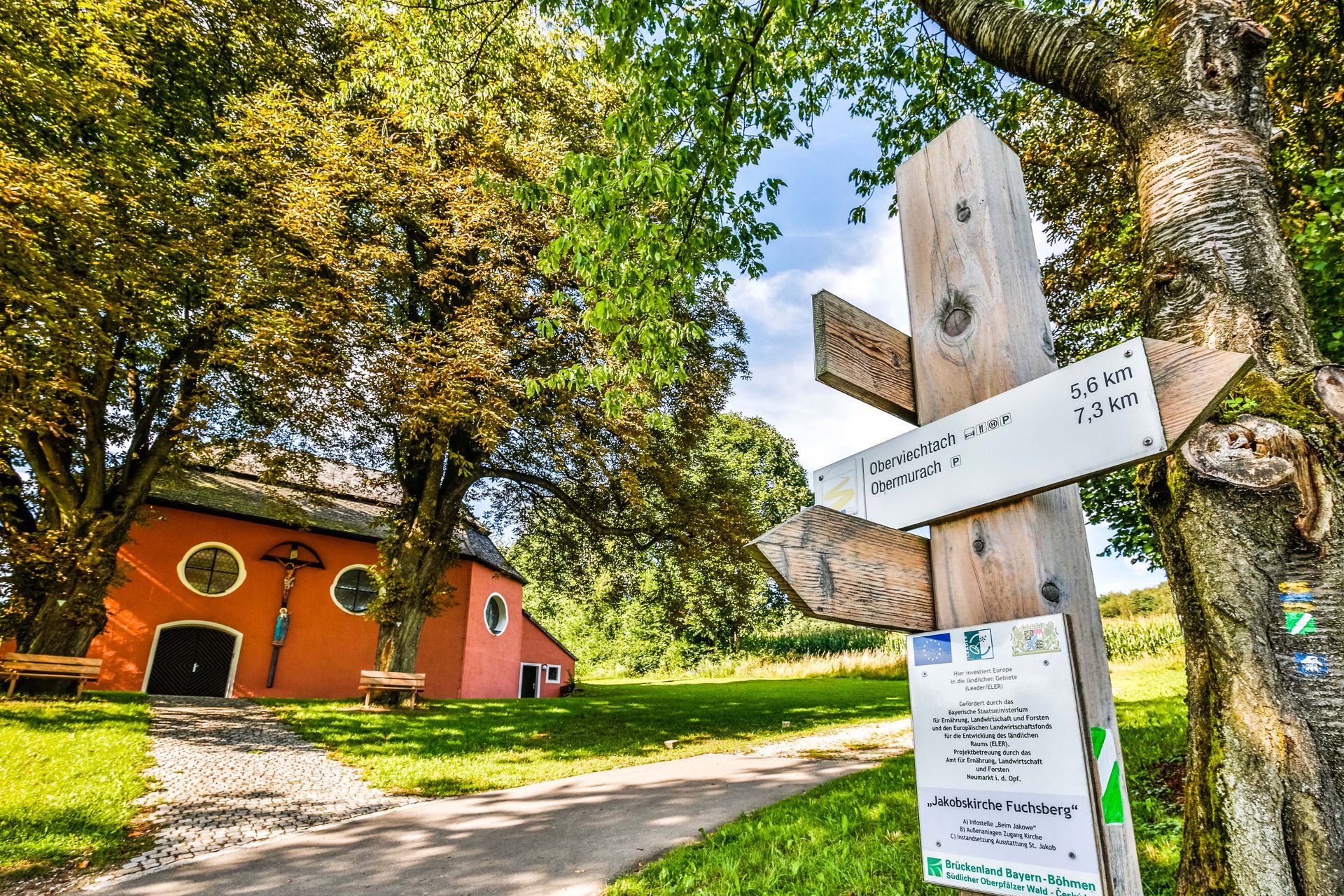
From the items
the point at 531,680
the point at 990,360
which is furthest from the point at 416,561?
the point at 990,360

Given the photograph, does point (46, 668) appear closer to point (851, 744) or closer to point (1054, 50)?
point (851, 744)

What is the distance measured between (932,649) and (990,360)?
0.82 metres

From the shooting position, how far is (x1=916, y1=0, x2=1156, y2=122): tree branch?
122 inches

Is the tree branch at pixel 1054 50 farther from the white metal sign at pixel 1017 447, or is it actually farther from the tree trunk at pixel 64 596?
the tree trunk at pixel 64 596

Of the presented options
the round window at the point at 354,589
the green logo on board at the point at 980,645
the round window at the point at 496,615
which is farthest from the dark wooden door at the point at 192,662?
the green logo on board at the point at 980,645

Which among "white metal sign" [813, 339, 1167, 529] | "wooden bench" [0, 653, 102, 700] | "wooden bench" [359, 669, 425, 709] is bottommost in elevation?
"wooden bench" [359, 669, 425, 709]

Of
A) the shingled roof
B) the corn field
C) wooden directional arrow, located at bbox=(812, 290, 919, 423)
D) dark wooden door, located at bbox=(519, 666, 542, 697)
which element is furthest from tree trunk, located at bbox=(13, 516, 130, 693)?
the corn field

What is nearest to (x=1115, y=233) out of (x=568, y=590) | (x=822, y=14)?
(x=822, y=14)

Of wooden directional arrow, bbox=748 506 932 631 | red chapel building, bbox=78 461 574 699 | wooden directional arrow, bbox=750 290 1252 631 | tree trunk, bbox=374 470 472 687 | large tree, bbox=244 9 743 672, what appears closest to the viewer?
wooden directional arrow, bbox=750 290 1252 631

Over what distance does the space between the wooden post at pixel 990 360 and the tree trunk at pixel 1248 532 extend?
0.55 metres

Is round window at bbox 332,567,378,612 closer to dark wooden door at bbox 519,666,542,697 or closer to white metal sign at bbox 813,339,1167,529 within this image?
dark wooden door at bbox 519,666,542,697

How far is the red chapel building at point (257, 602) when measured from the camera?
16.7m

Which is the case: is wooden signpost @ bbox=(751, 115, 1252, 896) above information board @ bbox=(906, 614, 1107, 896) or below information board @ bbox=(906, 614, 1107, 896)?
above

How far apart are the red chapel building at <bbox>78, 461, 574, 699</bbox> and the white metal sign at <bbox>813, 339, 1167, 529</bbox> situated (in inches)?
577
